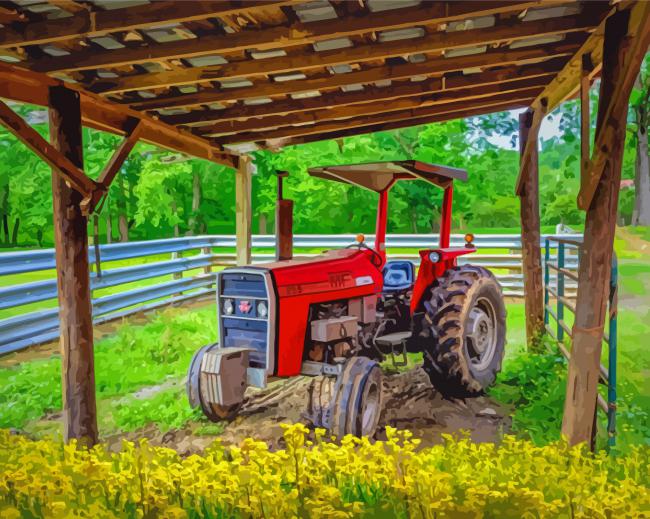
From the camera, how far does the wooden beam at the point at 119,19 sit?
260 cm

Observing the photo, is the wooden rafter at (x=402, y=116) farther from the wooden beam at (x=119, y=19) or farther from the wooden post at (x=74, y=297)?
the wooden beam at (x=119, y=19)

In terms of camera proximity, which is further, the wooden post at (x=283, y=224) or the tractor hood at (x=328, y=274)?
the wooden post at (x=283, y=224)

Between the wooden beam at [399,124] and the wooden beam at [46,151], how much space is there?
3041mm

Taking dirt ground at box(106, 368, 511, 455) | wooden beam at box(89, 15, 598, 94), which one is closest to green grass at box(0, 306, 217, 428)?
dirt ground at box(106, 368, 511, 455)

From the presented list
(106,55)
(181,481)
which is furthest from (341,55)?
(181,481)

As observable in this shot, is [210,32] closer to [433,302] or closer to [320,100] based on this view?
[320,100]

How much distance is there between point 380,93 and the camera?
4.60 meters

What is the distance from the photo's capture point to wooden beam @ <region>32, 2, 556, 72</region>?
2.79 meters

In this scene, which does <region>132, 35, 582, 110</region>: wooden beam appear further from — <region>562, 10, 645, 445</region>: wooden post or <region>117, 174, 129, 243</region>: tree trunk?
<region>117, 174, 129, 243</region>: tree trunk

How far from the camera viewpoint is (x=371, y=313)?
452 cm

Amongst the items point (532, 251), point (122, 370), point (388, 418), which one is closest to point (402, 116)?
point (532, 251)

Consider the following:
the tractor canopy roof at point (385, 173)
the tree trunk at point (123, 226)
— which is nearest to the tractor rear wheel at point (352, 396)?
the tractor canopy roof at point (385, 173)

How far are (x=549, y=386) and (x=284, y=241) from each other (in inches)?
95.5

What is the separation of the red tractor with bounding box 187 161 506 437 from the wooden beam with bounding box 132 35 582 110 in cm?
70
